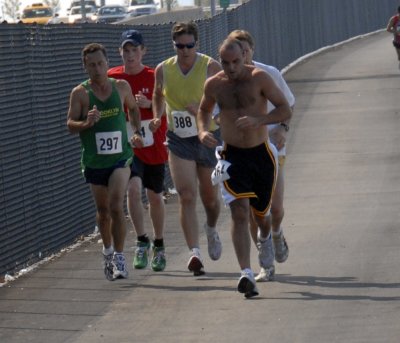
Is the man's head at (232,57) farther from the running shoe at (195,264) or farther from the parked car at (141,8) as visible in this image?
the parked car at (141,8)

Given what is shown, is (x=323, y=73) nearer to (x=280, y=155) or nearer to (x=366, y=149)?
(x=366, y=149)

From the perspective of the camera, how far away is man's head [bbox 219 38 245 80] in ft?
33.7

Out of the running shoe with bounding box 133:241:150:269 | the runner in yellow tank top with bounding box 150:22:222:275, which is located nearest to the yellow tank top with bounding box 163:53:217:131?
the runner in yellow tank top with bounding box 150:22:222:275

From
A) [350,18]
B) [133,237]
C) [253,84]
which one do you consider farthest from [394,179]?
[350,18]

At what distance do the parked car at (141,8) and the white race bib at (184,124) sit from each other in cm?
7265

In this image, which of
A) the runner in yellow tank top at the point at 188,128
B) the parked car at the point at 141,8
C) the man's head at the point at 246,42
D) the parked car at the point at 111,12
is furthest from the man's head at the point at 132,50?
the parked car at the point at 141,8

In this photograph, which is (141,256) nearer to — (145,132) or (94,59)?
(145,132)

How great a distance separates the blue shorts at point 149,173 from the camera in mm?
12102

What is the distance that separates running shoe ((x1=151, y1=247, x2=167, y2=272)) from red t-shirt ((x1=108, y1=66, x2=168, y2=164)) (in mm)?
759

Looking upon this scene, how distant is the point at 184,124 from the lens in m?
11.5

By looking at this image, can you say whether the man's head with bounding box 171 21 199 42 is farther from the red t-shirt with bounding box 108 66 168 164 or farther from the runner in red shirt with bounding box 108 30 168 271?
the red t-shirt with bounding box 108 66 168 164

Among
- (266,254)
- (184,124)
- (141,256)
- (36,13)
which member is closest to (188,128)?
(184,124)

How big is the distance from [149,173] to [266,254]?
171cm

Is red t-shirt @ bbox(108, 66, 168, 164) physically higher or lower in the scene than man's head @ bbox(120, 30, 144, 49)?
lower
